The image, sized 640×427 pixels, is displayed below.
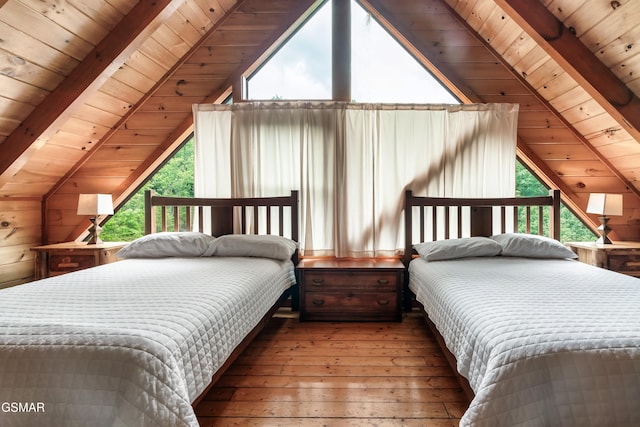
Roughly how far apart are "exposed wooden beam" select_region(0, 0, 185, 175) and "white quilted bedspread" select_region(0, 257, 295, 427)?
50.2 inches

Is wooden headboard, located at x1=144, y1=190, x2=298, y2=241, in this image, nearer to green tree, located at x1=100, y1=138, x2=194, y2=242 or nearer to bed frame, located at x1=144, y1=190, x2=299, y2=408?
bed frame, located at x1=144, y1=190, x2=299, y2=408

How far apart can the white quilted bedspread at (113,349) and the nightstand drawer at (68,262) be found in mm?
1290

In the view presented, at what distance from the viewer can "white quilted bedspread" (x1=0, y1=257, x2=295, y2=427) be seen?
943mm

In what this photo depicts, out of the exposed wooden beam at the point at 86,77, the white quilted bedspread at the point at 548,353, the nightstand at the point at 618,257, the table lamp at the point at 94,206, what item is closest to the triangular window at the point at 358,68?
the exposed wooden beam at the point at 86,77

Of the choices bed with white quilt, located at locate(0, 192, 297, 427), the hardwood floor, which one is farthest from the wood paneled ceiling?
the hardwood floor

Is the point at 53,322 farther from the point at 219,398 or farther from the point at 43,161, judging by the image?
the point at 43,161

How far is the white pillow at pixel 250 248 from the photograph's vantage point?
8.43 ft

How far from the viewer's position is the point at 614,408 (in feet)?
3.20

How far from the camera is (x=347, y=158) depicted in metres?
3.11

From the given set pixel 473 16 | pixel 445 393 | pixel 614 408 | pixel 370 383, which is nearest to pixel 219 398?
pixel 370 383

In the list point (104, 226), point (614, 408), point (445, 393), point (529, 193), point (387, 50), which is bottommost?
point (445, 393)

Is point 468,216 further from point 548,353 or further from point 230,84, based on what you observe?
point 230,84

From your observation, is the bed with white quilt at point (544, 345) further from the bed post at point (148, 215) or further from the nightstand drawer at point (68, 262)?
the nightstand drawer at point (68, 262)

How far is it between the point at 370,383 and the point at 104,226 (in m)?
2.95
